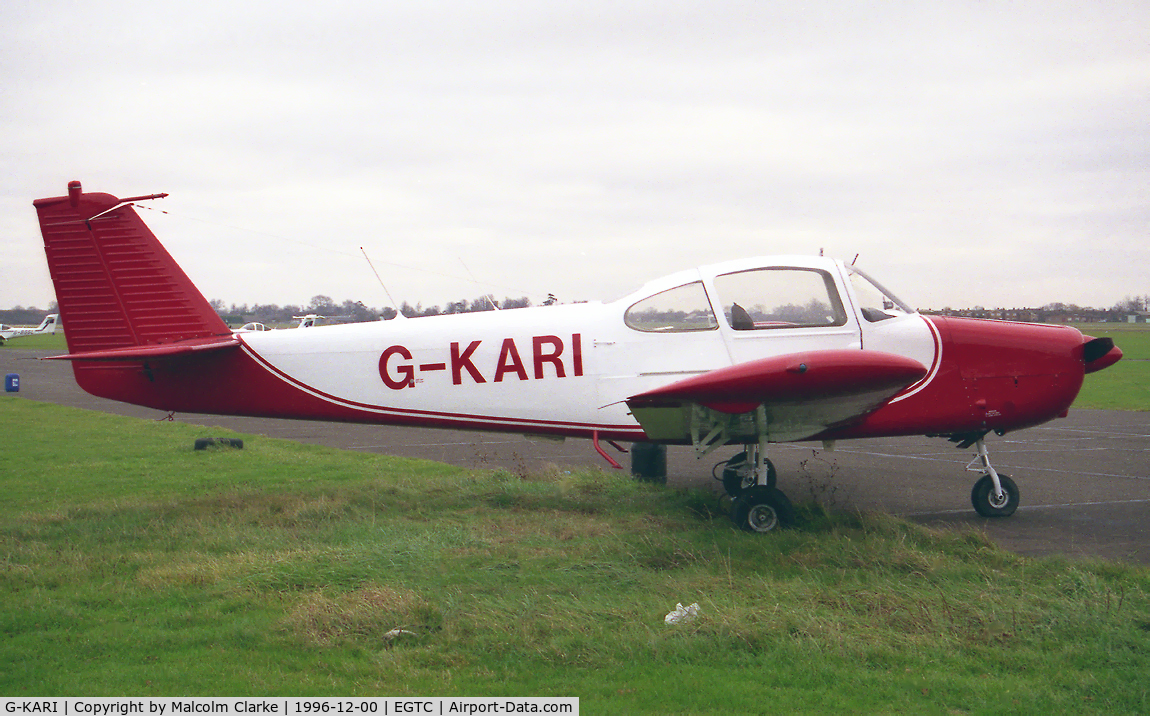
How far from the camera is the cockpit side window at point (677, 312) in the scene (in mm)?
7461

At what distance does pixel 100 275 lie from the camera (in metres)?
8.21

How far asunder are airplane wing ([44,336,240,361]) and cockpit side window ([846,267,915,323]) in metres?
5.97

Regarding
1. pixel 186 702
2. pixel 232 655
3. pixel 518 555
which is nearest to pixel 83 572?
pixel 232 655

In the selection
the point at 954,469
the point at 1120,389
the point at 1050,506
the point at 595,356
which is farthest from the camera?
the point at 1120,389

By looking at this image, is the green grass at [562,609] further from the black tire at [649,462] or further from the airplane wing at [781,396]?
the black tire at [649,462]

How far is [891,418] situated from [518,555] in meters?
3.58

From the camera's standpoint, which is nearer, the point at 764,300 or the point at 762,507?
the point at 762,507

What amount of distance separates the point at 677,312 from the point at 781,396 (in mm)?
1491

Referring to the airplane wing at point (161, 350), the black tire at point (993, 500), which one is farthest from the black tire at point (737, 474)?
the airplane wing at point (161, 350)

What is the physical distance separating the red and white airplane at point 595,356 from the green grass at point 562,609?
93cm

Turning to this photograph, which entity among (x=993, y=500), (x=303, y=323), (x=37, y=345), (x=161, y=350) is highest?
(x=37, y=345)

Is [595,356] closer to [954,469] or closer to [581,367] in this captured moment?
[581,367]

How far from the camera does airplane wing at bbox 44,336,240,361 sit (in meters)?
7.68

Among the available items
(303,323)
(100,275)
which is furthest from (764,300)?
(303,323)
